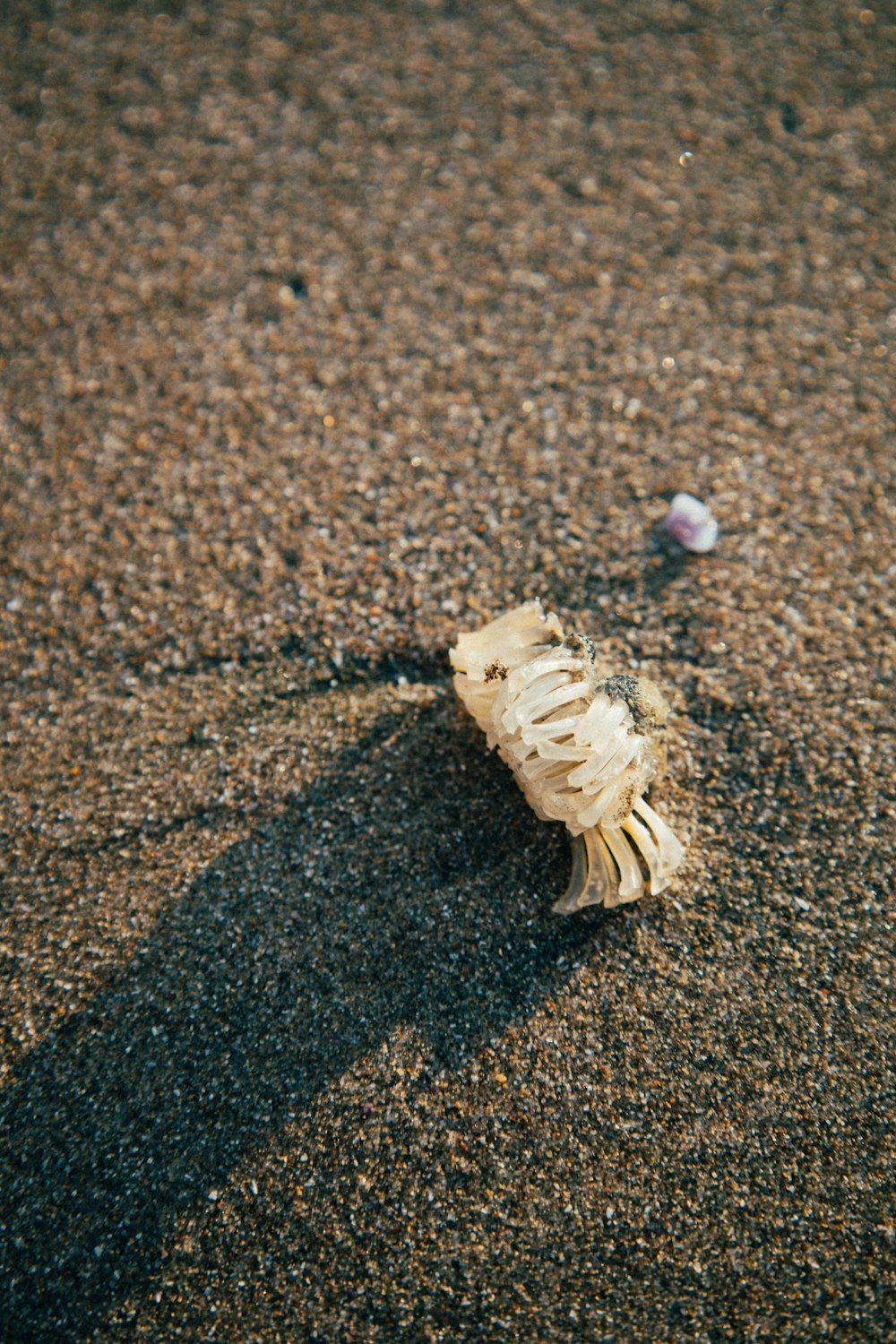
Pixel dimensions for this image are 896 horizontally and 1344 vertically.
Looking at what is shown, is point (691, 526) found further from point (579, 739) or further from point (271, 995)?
point (271, 995)

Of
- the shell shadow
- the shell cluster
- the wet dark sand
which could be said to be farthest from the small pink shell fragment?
the shell shadow

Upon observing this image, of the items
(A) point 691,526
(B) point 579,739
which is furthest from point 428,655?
(A) point 691,526

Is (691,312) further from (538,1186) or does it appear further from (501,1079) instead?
(538,1186)

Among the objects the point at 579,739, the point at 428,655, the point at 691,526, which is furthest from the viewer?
the point at 691,526

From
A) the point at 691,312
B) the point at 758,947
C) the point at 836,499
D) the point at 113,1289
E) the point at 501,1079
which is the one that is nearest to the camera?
the point at 113,1289

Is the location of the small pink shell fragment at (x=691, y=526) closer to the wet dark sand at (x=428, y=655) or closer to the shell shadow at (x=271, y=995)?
the wet dark sand at (x=428, y=655)

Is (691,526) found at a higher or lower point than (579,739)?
higher

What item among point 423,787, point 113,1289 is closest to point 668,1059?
point 423,787

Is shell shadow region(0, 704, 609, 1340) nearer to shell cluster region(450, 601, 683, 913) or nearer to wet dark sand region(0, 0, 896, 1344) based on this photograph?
wet dark sand region(0, 0, 896, 1344)
